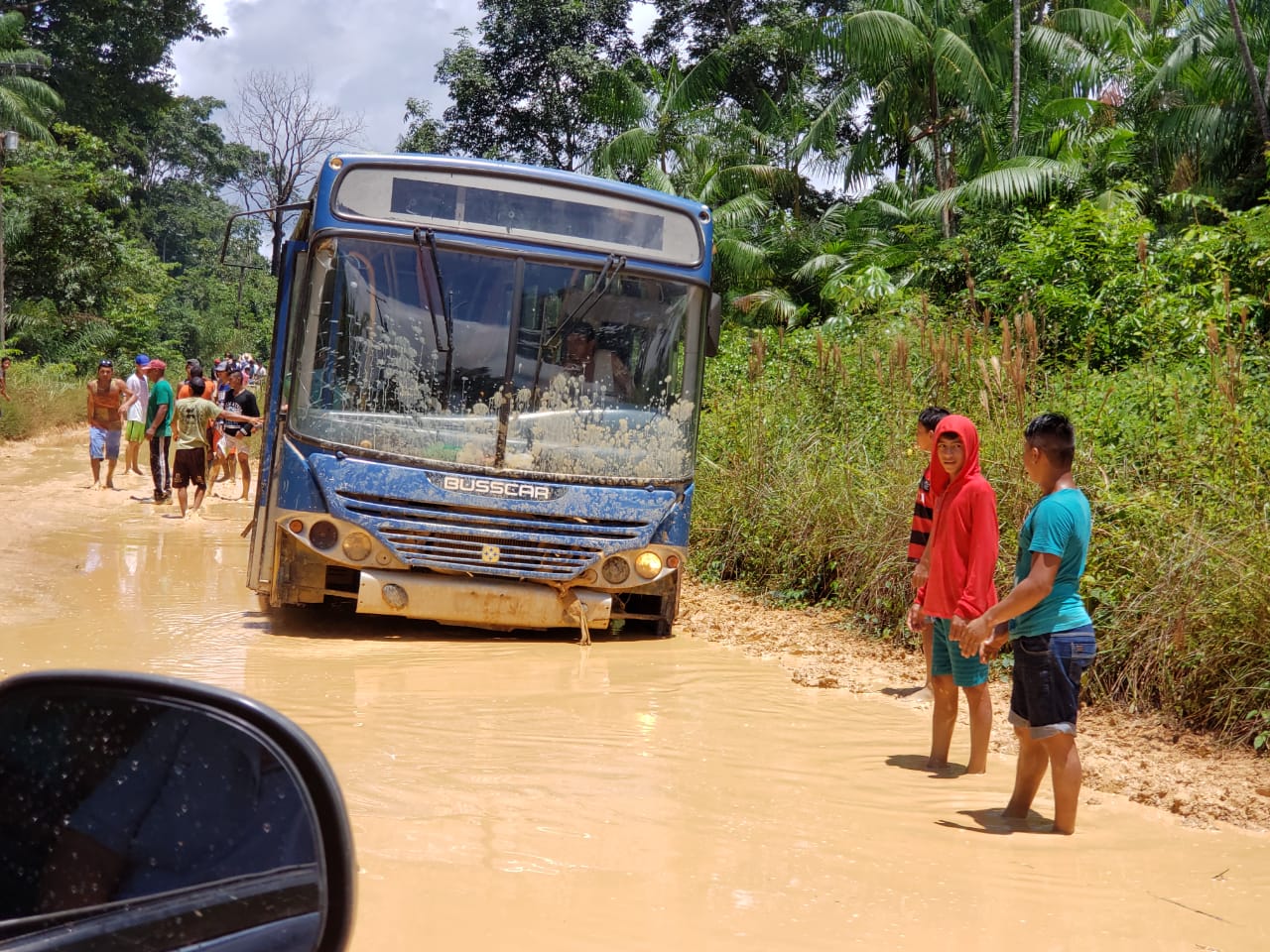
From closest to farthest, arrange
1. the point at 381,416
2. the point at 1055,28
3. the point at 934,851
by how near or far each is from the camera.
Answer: the point at 934,851, the point at 381,416, the point at 1055,28

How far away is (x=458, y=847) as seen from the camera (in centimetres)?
423

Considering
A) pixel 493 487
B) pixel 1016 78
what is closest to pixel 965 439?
pixel 493 487

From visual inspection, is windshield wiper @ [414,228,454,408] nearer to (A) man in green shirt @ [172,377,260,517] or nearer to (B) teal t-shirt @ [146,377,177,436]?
(A) man in green shirt @ [172,377,260,517]

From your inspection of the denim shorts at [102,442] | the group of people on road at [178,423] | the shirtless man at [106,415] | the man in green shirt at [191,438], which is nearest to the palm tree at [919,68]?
the group of people on road at [178,423]

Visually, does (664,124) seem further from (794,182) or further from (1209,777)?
(1209,777)

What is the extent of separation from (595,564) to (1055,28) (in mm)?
19813

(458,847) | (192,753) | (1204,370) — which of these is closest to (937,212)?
(1204,370)

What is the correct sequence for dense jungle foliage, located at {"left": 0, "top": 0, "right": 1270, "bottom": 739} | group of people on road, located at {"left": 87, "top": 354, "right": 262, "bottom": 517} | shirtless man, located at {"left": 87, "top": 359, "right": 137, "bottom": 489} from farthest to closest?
shirtless man, located at {"left": 87, "top": 359, "right": 137, "bottom": 489}
group of people on road, located at {"left": 87, "top": 354, "right": 262, "bottom": 517}
dense jungle foliage, located at {"left": 0, "top": 0, "right": 1270, "bottom": 739}

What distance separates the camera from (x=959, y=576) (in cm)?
539

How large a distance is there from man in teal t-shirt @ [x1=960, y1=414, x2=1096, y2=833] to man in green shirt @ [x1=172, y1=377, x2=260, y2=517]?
1145 centimetres

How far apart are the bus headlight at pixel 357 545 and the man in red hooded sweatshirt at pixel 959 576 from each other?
363 centimetres

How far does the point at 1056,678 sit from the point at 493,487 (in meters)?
4.13

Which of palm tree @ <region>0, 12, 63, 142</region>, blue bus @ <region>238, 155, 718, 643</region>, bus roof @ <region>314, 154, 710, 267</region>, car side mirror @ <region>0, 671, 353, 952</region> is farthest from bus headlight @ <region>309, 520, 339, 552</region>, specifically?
palm tree @ <region>0, 12, 63, 142</region>

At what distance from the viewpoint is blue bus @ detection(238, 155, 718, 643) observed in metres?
7.80
